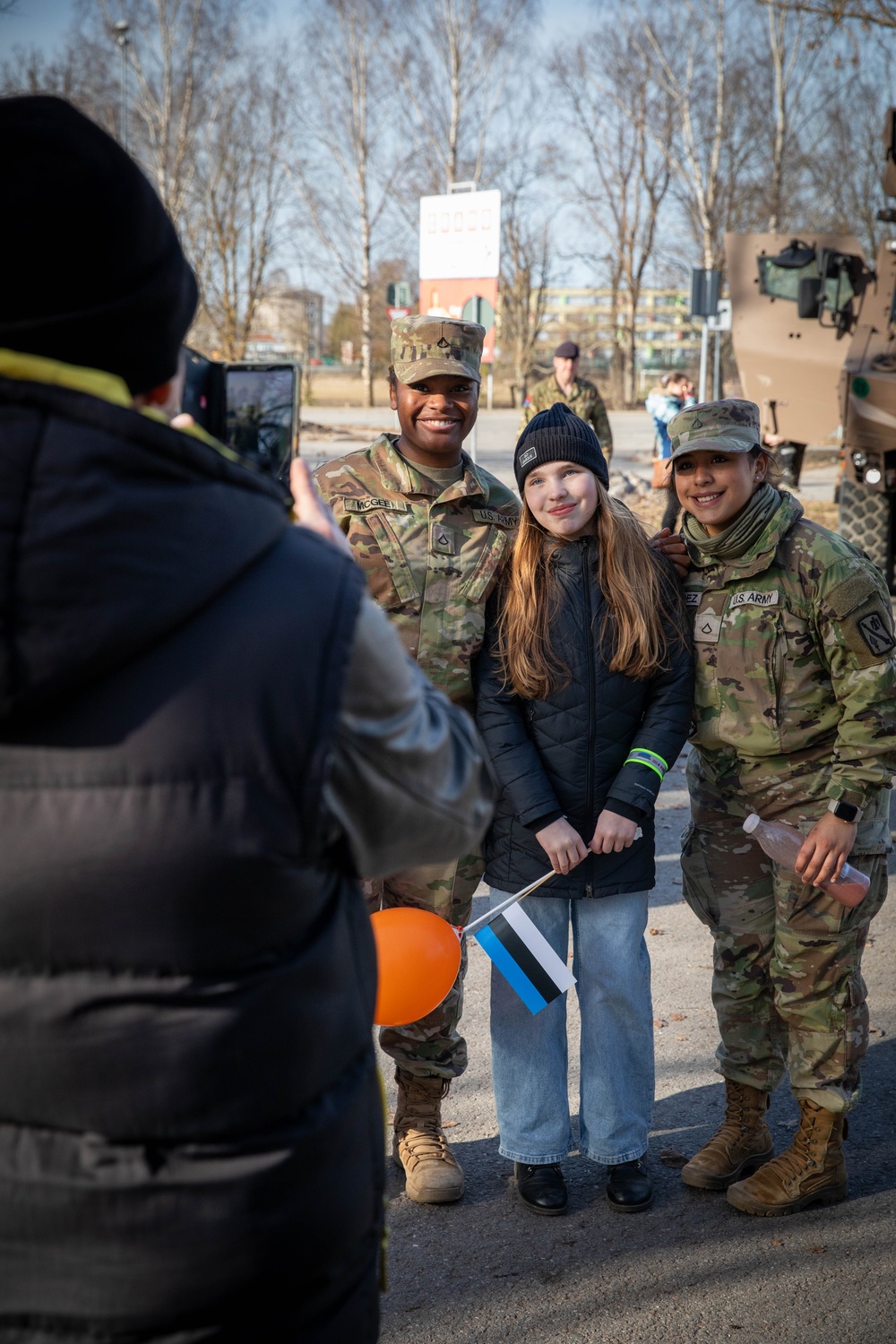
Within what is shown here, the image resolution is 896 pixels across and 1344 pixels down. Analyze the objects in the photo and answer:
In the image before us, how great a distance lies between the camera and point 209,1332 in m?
1.29

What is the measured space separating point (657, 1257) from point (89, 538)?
2403 millimetres

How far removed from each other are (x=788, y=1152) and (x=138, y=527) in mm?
2599

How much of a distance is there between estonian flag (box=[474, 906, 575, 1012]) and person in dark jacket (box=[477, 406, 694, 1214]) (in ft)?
0.39

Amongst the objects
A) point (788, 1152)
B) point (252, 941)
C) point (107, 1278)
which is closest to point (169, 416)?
point (252, 941)

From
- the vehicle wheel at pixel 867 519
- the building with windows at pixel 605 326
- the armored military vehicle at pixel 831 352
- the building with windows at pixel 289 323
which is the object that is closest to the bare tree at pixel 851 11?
the armored military vehicle at pixel 831 352

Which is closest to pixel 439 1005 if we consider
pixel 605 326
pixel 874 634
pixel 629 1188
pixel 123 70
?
pixel 629 1188

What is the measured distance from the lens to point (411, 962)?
102 inches

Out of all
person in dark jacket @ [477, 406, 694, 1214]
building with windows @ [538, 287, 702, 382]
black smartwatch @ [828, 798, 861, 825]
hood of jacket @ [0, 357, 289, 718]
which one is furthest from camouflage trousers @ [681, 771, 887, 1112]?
building with windows @ [538, 287, 702, 382]

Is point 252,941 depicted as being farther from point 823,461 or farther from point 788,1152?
point 823,461

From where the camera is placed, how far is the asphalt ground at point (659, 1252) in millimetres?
2613

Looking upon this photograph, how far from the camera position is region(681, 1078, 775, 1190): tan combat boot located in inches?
124

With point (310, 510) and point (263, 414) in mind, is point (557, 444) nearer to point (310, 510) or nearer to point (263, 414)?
point (263, 414)

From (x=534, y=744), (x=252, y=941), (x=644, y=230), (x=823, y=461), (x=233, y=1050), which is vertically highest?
(x=644, y=230)

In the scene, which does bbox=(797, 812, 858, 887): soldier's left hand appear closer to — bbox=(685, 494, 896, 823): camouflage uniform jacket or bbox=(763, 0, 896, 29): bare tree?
bbox=(685, 494, 896, 823): camouflage uniform jacket
